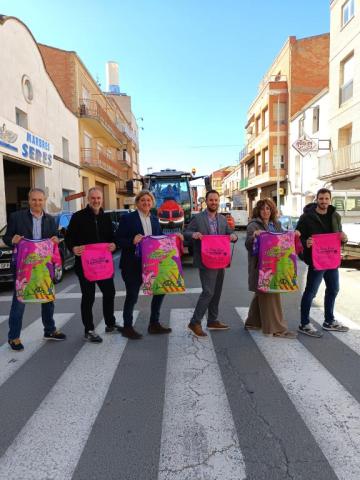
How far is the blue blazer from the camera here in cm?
469

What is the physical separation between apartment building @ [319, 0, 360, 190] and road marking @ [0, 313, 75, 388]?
17.2 metres

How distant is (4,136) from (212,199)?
12.7 m

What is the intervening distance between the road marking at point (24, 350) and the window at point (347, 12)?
22021mm

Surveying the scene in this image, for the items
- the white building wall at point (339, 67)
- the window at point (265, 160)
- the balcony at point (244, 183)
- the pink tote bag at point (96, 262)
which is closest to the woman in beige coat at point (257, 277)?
the pink tote bag at point (96, 262)

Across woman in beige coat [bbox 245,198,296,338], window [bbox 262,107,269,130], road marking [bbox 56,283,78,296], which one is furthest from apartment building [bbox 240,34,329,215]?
woman in beige coat [bbox 245,198,296,338]

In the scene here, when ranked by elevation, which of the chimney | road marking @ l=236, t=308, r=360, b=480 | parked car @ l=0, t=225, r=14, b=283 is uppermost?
the chimney

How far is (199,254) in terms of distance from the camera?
15.9ft

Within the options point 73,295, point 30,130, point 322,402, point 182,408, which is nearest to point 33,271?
point 182,408

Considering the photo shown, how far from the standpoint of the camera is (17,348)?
441cm

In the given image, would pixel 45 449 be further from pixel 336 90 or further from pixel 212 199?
pixel 336 90

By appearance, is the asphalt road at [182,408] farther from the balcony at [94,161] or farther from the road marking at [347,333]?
the balcony at [94,161]

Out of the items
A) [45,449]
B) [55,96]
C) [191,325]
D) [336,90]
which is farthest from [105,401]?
[336,90]

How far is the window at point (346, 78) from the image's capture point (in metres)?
19.6

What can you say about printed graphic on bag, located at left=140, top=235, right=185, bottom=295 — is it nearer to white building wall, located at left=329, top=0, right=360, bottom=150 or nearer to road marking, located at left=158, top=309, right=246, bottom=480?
road marking, located at left=158, top=309, right=246, bottom=480
